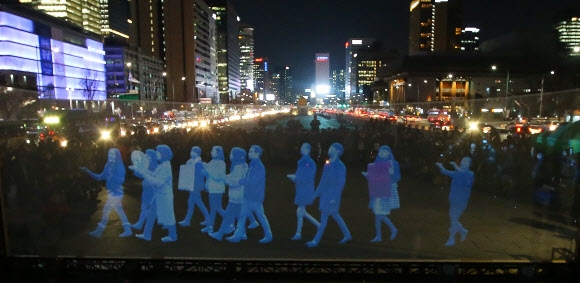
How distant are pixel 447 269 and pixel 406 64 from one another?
10207 cm

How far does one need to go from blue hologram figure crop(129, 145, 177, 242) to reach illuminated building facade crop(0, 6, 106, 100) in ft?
170

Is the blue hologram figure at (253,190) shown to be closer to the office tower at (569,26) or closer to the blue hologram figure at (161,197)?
the blue hologram figure at (161,197)

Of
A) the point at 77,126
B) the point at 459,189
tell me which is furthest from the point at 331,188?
the point at 77,126

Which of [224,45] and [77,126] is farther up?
[224,45]

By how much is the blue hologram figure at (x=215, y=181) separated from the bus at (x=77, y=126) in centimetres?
762

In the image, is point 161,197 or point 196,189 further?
point 196,189

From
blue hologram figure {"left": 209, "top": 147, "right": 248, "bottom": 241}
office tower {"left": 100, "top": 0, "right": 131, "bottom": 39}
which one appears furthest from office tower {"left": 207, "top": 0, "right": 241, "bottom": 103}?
blue hologram figure {"left": 209, "top": 147, "right": 248, "bottom": 241}

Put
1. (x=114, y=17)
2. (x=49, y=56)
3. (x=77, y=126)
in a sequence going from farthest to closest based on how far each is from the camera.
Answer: (x=114, y=17), (x=49, y=56), (x=77, y=126)

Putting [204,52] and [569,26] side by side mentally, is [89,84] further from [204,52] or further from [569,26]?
[569,26]

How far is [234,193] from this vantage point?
7938 millimetres

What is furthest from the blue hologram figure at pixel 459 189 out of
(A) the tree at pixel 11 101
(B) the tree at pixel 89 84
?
(B) the tree at pixel 89 84

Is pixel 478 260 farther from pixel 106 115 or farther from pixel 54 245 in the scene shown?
pixel 106 115

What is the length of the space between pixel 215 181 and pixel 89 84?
88772 mm

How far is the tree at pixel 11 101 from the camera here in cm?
870
